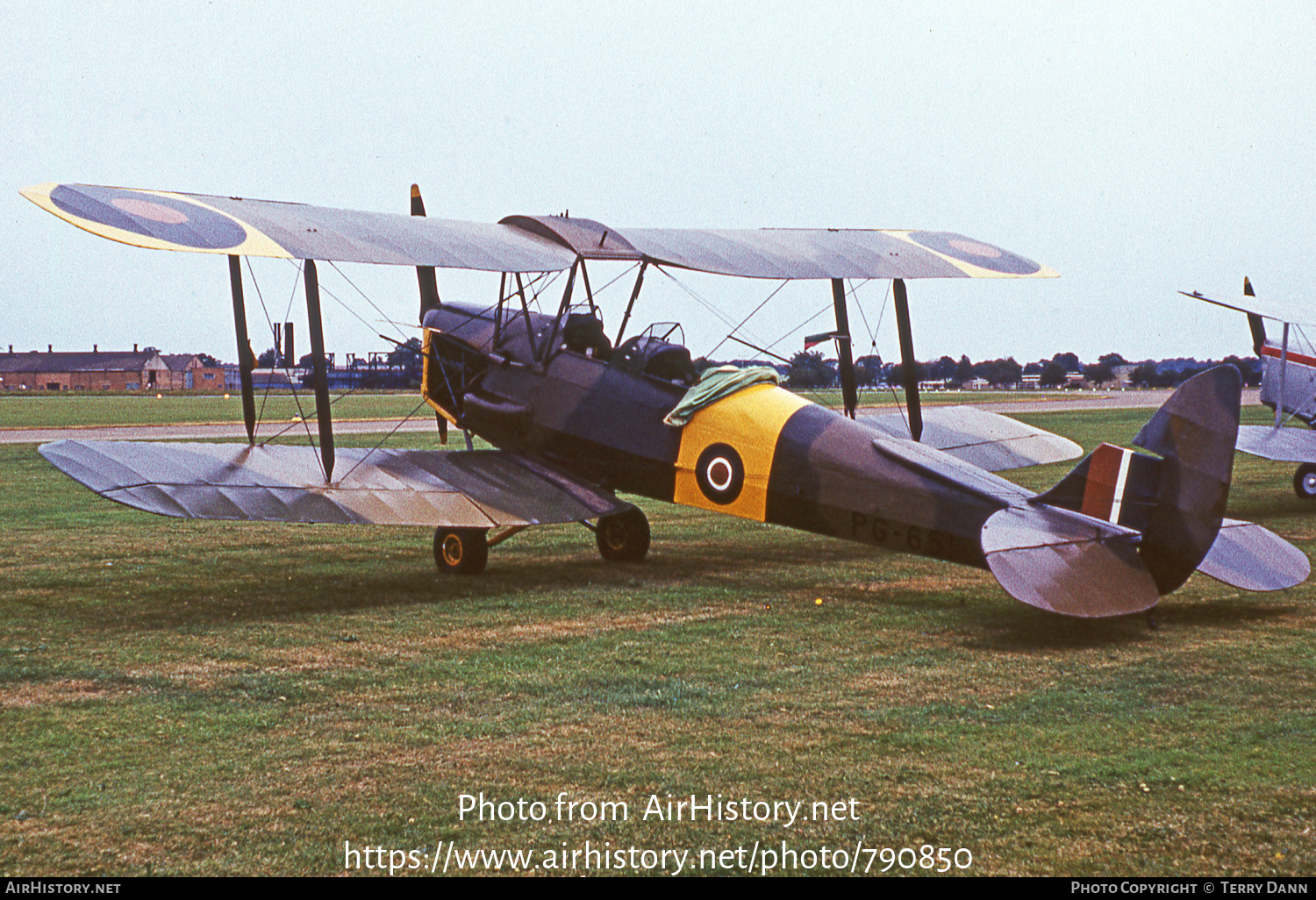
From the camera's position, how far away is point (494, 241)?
10.4 meters

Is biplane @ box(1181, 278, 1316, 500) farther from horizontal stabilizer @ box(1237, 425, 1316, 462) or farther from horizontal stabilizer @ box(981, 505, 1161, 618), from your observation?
horizontal stabilizer @ box(981, 505, 1161, 618)

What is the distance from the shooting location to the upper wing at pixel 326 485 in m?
8.49

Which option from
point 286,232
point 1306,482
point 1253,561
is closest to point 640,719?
point 1253,561

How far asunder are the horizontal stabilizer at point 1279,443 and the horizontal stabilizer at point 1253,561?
6922mm

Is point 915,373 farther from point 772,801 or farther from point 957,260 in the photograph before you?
point 772,801

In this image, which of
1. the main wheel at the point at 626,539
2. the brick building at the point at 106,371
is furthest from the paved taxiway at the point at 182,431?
the brick building at the point at 106,371

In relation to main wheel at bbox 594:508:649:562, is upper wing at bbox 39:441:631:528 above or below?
above

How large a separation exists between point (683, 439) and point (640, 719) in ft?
14.8

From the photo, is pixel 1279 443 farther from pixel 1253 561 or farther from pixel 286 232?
pixel 286 232

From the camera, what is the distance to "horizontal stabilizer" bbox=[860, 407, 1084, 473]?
12.7m

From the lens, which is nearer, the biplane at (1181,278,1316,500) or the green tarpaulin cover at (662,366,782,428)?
the green tarpaulin cover at (662,366,782,428)

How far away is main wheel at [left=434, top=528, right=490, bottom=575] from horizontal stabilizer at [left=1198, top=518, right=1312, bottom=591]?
5.63 m

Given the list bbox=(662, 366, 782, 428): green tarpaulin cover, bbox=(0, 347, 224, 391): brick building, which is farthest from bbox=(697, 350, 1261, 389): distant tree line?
bbox=(0, 347, 224, 391): brick building

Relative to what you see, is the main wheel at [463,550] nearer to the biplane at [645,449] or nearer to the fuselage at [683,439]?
the biplane at [645,449]
